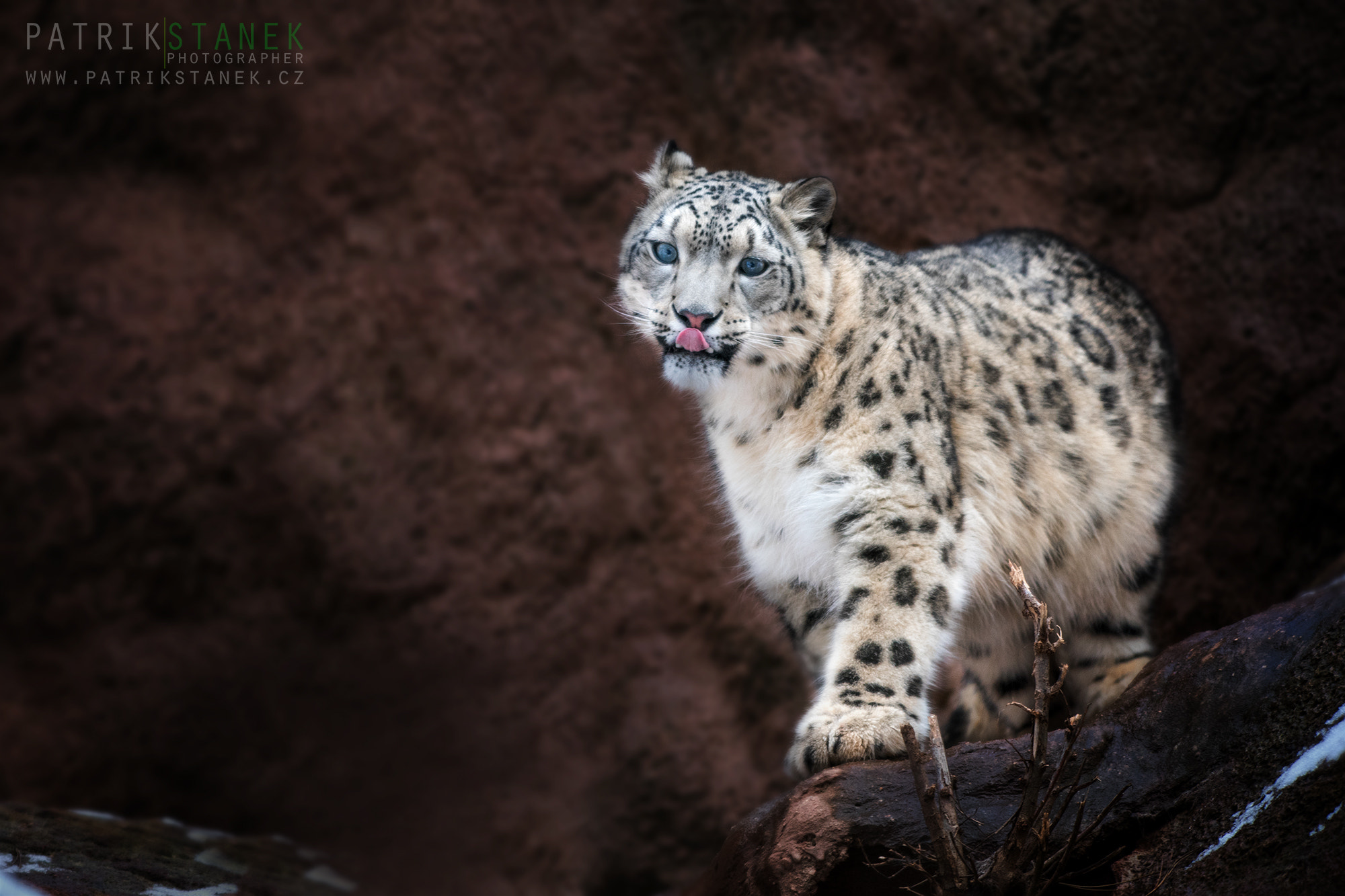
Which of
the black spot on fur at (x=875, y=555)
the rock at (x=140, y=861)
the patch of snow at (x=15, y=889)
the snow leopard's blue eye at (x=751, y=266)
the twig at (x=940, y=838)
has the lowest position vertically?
the rock at (x=140, y=861)

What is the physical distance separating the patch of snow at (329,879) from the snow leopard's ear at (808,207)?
2744 mm

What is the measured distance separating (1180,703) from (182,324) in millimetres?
4111

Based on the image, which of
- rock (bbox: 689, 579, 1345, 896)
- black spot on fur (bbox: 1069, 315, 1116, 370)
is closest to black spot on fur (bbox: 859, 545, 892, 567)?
rock (bbox: 689, 579, 1345, 896)

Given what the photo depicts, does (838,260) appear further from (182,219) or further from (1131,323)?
(182,219)

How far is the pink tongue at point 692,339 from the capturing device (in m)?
3.25

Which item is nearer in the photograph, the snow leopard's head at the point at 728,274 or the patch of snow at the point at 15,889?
the patch of snow at the point at 15,889

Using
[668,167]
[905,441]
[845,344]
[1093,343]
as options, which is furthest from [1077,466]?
[668,167]

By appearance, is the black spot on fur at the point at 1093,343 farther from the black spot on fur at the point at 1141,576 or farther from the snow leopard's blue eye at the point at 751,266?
the snow leopard's blue eye at the point at 751,266

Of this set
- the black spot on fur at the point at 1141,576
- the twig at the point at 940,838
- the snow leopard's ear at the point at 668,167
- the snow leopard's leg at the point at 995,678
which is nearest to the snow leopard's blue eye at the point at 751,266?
the snow leopard's ear at the point at 668,167

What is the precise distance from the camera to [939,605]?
10.3ft

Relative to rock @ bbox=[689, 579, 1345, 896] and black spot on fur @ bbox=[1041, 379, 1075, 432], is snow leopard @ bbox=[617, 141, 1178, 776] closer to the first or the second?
black spot on fur @ bbox=[1041, 379, 1075, 432]

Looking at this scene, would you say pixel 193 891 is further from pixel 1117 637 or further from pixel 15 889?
pixel 1117 637

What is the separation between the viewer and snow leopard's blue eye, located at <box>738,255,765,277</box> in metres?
3.38

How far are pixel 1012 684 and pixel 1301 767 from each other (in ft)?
5.66
